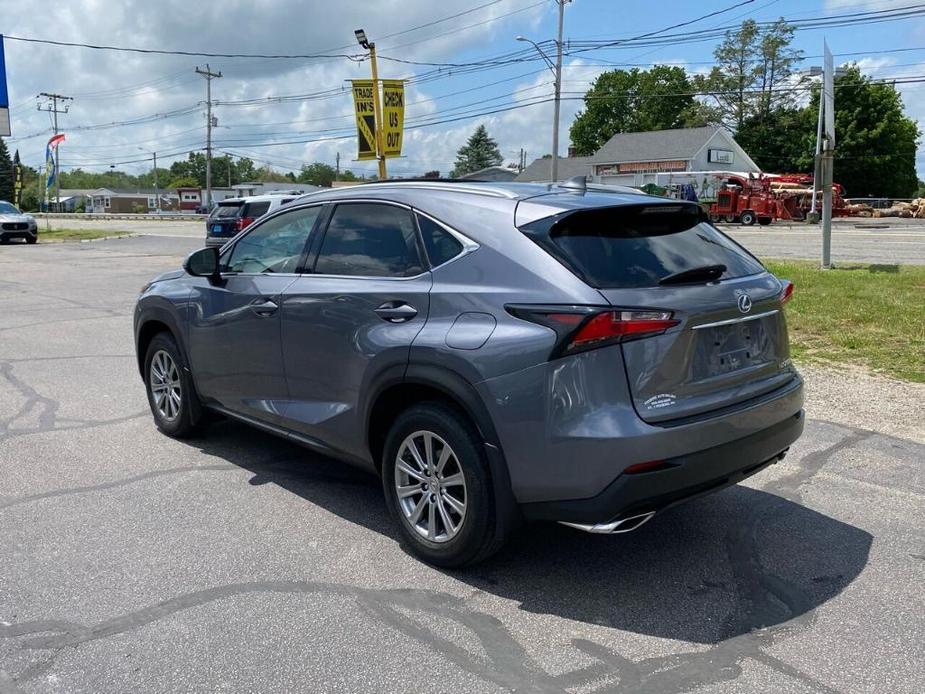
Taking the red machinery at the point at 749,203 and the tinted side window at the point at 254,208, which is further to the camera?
the red machinery at the point at 749,203

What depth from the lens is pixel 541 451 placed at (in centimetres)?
331

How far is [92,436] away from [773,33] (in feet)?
264

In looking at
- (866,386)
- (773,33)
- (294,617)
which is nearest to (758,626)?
(294,617)

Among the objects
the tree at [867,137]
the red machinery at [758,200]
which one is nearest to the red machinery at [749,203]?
the red machinery at [758,200]

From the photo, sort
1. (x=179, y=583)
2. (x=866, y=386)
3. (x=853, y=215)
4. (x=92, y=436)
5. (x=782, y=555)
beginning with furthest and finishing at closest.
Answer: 1. (x=853, y=215)
2. (x=866, y=386)
3. (x=92, y=436)
4. (x=782, y=555)
5. (x=179, y=583)

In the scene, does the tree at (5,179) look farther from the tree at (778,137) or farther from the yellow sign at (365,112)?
the yellow sign at (365,112)

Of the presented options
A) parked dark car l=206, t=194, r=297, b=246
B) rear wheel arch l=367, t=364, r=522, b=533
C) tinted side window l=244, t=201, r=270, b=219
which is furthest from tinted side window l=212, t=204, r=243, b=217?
rear wheel arch l=367, t=364, r=522, b=533

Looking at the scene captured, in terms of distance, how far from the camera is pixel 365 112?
73.5 feet

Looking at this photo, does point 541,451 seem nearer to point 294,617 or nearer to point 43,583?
point 294,617

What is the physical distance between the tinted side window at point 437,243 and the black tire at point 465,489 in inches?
27.4

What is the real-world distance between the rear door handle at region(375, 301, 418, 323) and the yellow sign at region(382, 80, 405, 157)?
19.2 metres

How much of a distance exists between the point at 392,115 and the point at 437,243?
19.3 m

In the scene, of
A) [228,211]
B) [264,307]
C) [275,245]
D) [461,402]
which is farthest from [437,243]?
[228,211]

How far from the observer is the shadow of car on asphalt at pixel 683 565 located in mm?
3445
